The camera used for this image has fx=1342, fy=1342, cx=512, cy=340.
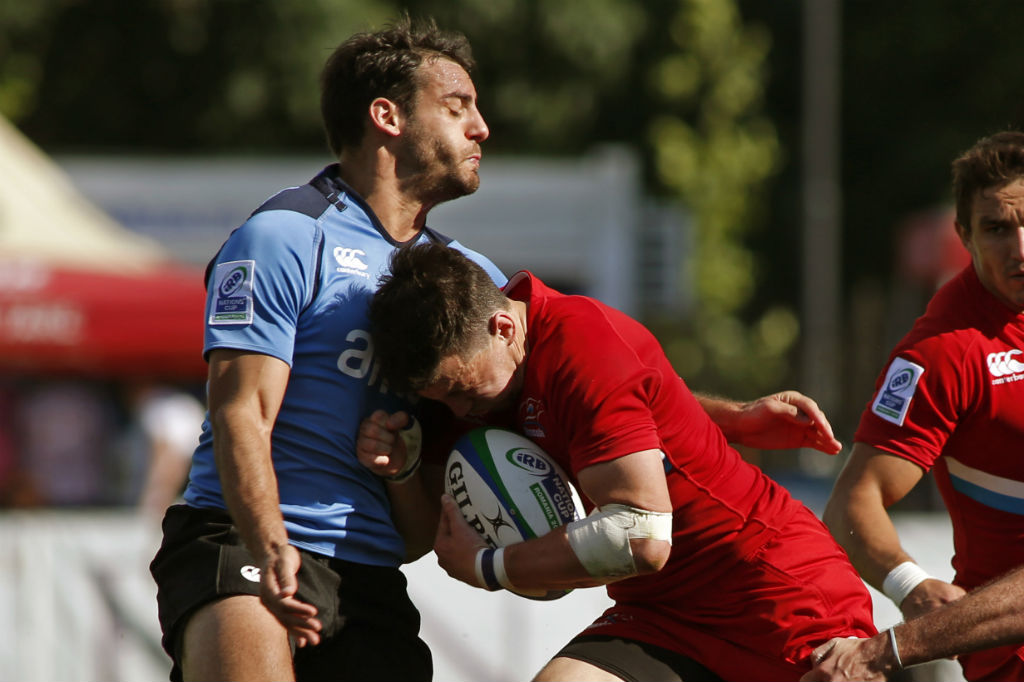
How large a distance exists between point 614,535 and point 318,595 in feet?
2.93

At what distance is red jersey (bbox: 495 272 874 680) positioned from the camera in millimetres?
3650

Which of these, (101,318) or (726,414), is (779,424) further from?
(101,318)

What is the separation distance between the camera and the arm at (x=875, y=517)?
4160 millimetres

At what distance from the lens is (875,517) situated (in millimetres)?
4219

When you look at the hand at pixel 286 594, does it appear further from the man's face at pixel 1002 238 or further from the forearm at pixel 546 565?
the man's face at pixel 1002 238

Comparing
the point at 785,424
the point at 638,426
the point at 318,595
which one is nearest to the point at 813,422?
the point at 785,424

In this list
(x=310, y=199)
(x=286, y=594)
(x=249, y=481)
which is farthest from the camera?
(x=310, y=199)

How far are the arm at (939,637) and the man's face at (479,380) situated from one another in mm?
Result: 1130

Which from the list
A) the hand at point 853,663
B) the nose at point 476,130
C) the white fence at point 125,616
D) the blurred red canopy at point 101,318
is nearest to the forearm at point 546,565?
the hand at point 853,663

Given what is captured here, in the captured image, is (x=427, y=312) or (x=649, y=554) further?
(x=427, y=312)

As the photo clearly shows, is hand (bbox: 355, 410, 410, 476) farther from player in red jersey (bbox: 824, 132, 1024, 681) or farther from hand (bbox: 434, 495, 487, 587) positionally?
player in red jersey (bbox: 824, 132, 1024, 681)

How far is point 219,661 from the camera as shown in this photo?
11.8 feet

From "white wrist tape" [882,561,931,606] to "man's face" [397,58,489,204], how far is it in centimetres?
181

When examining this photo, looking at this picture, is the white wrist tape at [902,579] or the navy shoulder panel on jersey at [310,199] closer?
the navy shoulder panel on jersey at [310,199]
